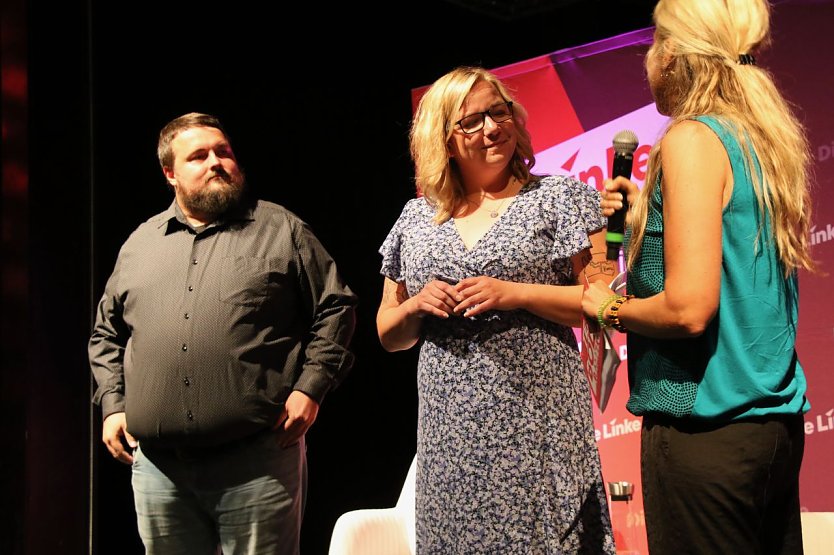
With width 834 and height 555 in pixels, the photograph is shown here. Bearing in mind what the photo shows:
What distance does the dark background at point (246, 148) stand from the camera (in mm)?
3908

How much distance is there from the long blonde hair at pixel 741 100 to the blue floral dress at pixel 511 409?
0.66m

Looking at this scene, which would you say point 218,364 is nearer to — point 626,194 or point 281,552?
point 281,552

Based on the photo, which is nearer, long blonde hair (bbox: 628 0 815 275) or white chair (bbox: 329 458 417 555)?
long blonde hair (bbox: 628 0 815 275)

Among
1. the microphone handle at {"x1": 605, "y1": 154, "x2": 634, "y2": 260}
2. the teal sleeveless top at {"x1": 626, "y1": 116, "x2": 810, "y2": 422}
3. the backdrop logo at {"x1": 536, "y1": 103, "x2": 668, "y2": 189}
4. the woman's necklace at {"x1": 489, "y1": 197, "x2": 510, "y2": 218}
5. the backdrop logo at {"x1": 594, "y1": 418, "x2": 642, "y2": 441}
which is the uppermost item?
the backdrop logo at {"x1": 536, "y1": 103, "x2": 668, "y2": 189}

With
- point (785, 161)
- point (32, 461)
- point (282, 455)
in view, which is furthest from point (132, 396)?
point (785, 161)

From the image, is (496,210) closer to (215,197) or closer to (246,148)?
(215,197)

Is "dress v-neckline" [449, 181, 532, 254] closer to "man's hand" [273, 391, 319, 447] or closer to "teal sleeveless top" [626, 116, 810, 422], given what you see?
"man's hand" [273, 391, 319, 447]

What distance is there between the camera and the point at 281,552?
268 cm

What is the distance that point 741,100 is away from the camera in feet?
5.19

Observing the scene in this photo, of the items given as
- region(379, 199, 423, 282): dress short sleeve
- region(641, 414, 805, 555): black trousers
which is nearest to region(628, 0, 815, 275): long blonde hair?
region(641, 414, 805, 555): black trousers

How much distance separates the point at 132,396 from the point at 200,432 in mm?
290

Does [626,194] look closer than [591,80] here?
Yes

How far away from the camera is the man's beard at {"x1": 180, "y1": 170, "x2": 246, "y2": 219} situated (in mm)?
2920

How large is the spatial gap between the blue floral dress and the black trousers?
620 millimetres
